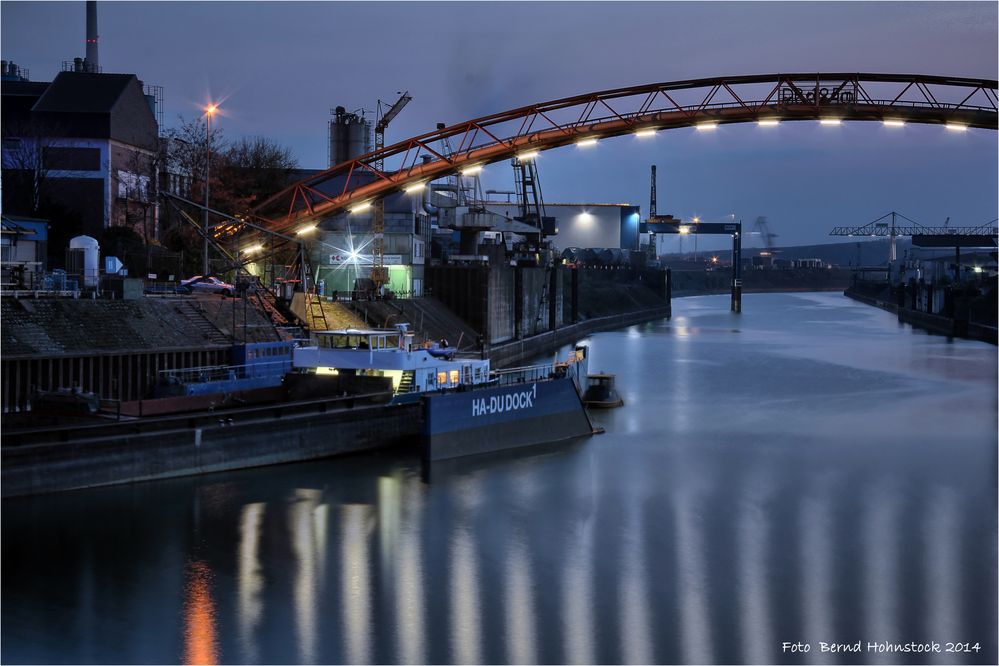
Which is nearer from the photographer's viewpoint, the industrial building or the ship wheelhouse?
the ship wheelhouse

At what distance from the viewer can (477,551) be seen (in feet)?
56.7

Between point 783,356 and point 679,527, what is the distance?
34.2 meters

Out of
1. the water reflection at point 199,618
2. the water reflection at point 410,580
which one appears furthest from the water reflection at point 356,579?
the water reflection at point 199,618

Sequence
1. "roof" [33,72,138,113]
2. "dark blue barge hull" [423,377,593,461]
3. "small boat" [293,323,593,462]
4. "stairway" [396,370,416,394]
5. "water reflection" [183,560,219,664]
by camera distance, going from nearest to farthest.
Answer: "water reflection" [183,560,219,664], "dark blue barge hull" [423,377,593,461], "small boat" [293,323,593,462], "stairway" [396,370,416,394], "roof" [33,72,138,113]

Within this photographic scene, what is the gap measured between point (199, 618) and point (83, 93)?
29.7 metres

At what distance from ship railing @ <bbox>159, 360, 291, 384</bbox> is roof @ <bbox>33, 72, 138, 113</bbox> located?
16313 millimetres

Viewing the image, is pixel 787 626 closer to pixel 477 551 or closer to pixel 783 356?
pixel 477 551

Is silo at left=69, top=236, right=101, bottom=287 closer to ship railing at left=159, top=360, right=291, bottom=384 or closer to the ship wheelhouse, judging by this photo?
ship railing at left=159, top=360, right=291, bottom=384

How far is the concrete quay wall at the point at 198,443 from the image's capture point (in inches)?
698

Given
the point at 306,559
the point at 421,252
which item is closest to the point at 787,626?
the point at 306,559

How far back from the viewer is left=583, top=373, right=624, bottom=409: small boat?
32250 mm

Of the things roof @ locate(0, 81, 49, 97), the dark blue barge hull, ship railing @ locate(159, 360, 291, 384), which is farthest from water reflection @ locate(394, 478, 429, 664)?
roof @ locate(0, 81, 49, 97)

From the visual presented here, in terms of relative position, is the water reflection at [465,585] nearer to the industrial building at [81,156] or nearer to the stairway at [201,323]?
the stairway at [201,323]

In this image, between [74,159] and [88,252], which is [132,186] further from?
[88,252]
